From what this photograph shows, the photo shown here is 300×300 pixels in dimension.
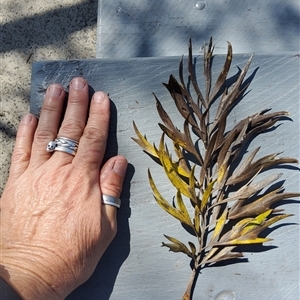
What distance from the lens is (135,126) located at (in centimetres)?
124

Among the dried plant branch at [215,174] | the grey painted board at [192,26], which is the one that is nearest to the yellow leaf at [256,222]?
the dried plant branch at [215,174]

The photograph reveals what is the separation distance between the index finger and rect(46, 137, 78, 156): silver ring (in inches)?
1.1

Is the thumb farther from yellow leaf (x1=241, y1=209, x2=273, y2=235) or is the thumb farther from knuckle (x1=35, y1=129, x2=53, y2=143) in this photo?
yellow leaf (x1=241, y1=209, x2=273, y2=235)

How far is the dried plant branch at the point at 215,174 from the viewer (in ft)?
3.75

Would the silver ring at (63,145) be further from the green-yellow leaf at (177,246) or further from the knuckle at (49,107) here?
the green-yellow leaf at (177,246)

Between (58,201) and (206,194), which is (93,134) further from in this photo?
(206,194)

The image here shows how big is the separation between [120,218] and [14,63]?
952 millimetres

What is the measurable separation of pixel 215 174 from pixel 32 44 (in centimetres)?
106

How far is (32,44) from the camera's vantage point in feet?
6.28

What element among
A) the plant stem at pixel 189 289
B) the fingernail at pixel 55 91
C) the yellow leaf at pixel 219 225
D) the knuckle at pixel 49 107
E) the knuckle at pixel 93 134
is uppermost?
the fingernail at pixel 55 91

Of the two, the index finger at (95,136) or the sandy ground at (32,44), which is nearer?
the index finger at (95,136)


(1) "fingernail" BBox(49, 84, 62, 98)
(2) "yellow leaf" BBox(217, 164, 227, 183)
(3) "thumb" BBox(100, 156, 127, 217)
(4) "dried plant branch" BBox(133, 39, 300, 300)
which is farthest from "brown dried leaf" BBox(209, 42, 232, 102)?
(1) "fingernail" BBox(49, 84, 62, 98)

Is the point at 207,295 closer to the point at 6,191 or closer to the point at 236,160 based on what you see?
the point at 236,160

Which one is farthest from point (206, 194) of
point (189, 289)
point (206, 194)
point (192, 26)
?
point (192, 26)
